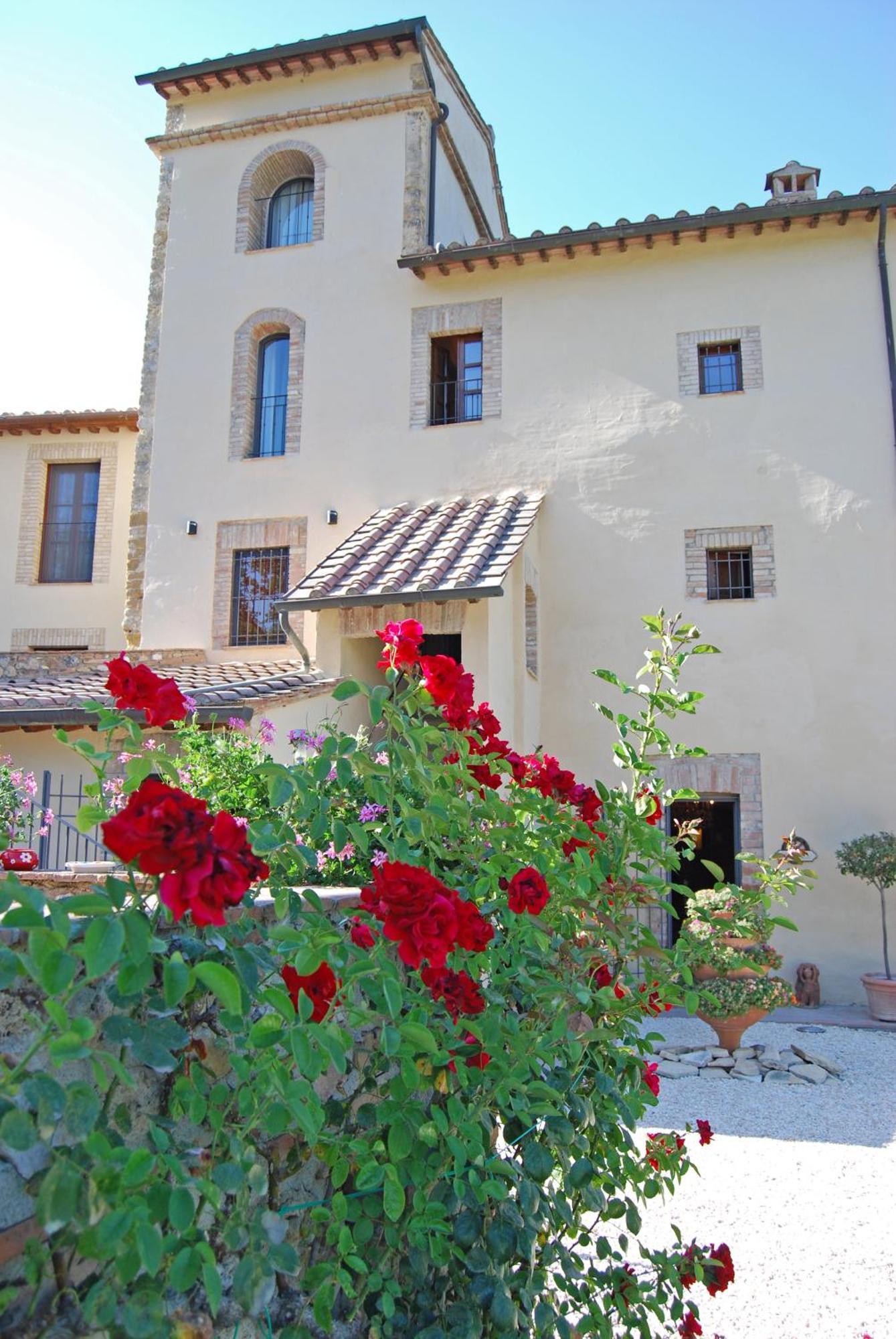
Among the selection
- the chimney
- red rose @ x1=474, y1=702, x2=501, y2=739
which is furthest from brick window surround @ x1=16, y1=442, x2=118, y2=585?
red rose @ x1=474, y1=702, x2=501, y2=739

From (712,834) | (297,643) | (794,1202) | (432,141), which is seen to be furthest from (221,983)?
(432,141)

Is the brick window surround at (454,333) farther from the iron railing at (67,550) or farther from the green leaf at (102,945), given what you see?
the green leaf at (102,945)

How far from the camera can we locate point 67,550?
46.5 ft

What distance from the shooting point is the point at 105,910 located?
1.18 meters

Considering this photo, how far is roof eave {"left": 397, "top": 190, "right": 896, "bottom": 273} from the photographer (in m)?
10.2

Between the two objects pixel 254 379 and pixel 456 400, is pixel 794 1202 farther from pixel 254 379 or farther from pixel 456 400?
pixel 254 379

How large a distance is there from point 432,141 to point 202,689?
26.8 ft

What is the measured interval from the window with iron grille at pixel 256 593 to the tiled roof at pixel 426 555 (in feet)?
4.63

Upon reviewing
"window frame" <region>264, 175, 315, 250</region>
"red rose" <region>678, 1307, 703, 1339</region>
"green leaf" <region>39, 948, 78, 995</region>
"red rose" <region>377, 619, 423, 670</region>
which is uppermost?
"window frame" <region>264, 175, 315, 250</region>

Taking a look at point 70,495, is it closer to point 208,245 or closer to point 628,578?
point 208,245

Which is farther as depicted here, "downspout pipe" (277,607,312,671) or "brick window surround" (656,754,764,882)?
"brick window surround" (656,754,764,882)

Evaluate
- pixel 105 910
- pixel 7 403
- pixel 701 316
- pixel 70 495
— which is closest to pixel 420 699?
pixel 105 910

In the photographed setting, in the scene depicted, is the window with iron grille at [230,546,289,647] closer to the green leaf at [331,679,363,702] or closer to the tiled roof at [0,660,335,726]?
the tiled roof at [0,660,335,726]

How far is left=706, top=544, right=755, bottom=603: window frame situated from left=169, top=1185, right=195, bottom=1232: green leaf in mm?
9921
